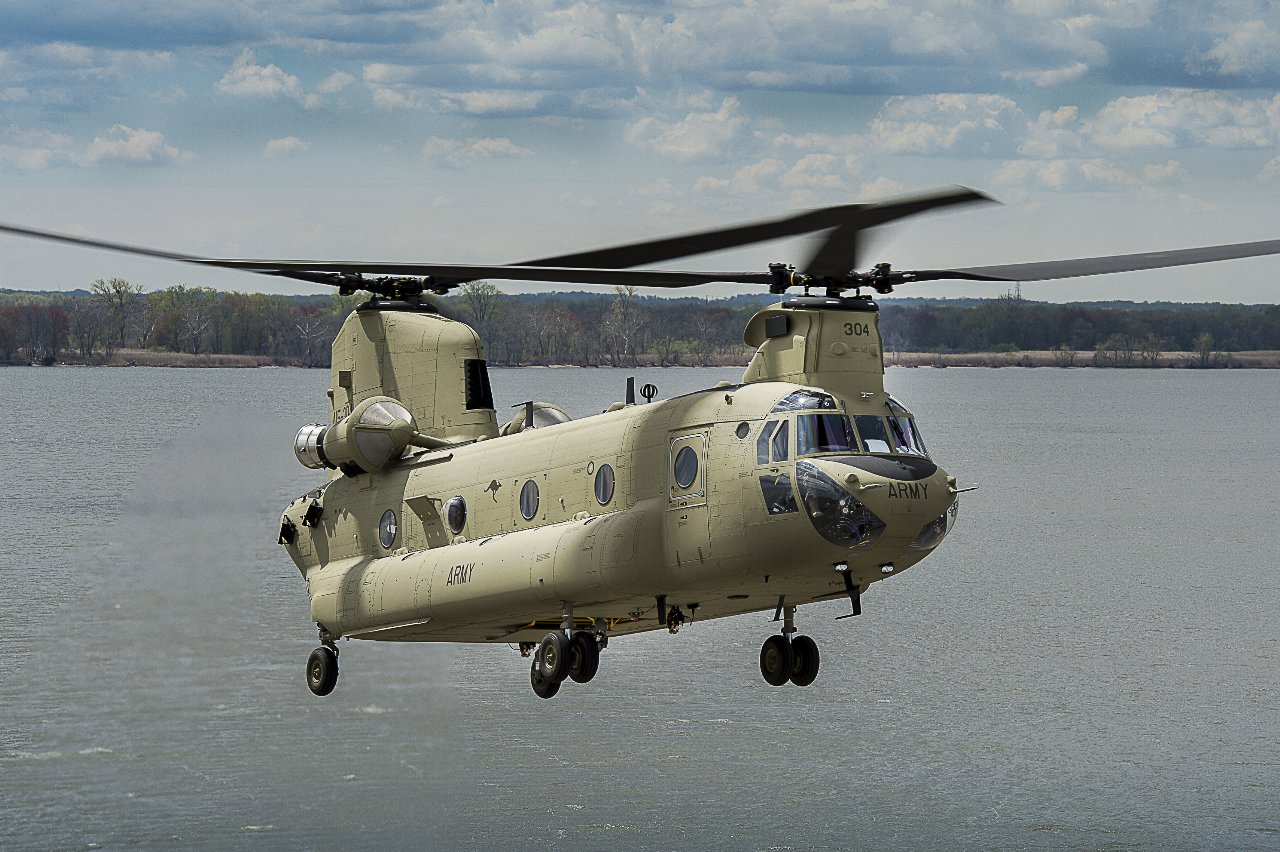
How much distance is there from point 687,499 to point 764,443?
4.97ft

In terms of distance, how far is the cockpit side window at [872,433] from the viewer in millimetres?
25766

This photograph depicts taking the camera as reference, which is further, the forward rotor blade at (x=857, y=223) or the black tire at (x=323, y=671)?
the black tire at (x=323, y=671)

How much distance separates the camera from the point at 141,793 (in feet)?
289

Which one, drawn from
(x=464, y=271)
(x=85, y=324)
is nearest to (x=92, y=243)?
(x=464, y=271)

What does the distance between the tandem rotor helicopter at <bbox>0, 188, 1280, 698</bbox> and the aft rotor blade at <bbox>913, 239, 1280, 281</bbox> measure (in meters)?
0.03

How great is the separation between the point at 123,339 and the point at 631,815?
128 meters

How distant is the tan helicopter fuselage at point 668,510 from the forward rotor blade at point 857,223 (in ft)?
2.15

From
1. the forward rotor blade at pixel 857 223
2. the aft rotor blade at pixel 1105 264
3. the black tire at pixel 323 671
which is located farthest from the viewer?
the black tire at pixel 323 671

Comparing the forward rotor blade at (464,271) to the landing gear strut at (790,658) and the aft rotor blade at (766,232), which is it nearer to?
the aft rotor blade at (766,232)

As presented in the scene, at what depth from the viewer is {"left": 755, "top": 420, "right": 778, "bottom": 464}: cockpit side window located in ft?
84.2

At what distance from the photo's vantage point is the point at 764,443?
25734 mm

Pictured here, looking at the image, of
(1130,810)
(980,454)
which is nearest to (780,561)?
(1130,810)

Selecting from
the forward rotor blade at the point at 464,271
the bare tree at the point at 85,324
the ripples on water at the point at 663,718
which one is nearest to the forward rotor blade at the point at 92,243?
the forward rotor blade at the point at 464,271

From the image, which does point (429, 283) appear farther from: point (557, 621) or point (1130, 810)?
point (1130, 810)
